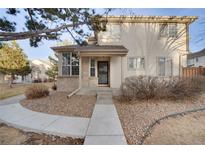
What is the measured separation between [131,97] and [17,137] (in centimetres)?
531

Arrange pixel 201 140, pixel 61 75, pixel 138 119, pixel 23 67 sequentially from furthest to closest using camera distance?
pixel 23 67 < pixel 61 75 < pixel 138 119 < pixel 201 140

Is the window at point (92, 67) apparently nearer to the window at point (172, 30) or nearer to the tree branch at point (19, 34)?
the tree branch at point (19, 34)

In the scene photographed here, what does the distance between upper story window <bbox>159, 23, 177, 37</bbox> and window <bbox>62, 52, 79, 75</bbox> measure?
7884mm

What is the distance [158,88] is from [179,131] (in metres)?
3.35

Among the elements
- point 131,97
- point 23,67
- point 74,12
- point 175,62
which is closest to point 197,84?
point 131,97

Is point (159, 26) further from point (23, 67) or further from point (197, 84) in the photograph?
point (23, 67)

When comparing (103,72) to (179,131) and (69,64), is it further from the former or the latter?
(179,131)

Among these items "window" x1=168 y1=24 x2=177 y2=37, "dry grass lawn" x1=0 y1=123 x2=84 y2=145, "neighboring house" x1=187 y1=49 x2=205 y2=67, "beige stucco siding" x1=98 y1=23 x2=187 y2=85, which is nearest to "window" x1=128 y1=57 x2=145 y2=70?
"beige stucco siding" x1=98 y1=23 x2=187 y2=85

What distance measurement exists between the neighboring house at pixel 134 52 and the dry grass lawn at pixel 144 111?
591cm

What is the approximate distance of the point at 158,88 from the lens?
8.05 metres

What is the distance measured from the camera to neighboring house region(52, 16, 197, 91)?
14.0 m

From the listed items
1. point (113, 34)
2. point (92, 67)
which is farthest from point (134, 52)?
point (92, 67)

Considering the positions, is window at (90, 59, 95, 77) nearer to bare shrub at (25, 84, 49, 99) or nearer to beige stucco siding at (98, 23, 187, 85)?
beige stucco siding at (98, 23, 187, 85)

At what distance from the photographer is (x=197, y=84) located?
8.52m
